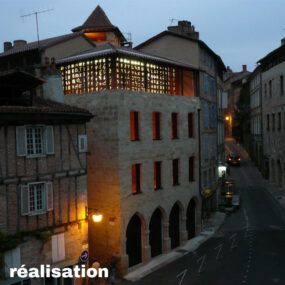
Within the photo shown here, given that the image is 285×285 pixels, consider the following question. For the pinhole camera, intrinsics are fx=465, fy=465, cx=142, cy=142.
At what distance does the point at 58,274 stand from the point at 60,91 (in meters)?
9.63

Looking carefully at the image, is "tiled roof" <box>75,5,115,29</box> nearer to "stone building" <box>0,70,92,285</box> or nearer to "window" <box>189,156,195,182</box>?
"window" <box>189,156,195,182</box>

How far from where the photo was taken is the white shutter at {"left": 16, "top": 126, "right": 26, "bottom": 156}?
20094mm

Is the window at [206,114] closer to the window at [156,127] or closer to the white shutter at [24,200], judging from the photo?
the window at [156,127]

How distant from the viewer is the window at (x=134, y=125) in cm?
2855

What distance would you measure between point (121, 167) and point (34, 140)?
736cm

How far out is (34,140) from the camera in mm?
20812

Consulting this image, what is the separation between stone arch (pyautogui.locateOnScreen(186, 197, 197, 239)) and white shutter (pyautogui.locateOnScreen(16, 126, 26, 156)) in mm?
17170

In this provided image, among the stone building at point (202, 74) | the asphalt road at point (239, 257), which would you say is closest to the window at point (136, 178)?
the asphalt road at point (239, 257)

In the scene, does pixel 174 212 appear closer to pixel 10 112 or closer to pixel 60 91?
pixel 60 91

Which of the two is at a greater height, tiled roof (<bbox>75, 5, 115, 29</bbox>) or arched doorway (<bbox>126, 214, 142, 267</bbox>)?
tiled roof (<bbox>75, 5, 115, 29</bbox>)

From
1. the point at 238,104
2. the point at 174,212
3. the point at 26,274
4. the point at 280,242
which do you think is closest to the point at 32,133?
the point at 26,274

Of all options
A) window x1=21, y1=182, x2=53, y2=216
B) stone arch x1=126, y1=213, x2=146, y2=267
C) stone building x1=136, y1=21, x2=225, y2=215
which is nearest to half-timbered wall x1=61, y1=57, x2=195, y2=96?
stone building x1=136, y1=21, x2=225, y2=215

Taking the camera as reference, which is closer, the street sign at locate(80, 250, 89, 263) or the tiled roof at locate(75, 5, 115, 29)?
the street sign at locate(80, 250, 89, 263)

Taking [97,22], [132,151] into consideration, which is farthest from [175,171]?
[97,22]
